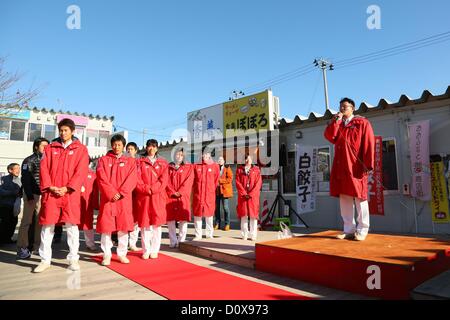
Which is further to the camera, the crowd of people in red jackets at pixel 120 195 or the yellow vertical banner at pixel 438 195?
the yellow vertical banner at pixel 438 195

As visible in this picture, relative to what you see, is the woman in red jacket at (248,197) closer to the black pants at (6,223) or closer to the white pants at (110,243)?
the white pants at (110,243)

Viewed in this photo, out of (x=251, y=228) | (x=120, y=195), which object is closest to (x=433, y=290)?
(x=251, y=228)

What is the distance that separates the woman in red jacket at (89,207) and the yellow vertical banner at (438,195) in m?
6.64

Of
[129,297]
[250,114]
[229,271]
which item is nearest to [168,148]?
[250,114]

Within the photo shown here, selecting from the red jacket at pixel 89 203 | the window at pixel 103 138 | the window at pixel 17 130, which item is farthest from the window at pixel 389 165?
the window at pixel 17 130

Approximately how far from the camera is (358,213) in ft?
13.1

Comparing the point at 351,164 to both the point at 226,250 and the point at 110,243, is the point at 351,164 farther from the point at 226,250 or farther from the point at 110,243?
the point at 110,243

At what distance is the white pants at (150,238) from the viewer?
4738mm

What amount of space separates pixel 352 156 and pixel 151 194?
3062 millimetres

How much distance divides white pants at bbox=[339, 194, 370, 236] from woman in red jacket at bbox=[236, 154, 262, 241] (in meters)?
2.11

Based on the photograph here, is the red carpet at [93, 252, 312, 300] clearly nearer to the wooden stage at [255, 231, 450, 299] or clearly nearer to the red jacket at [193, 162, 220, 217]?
the wooden stage at [255, 231, 450, 299]

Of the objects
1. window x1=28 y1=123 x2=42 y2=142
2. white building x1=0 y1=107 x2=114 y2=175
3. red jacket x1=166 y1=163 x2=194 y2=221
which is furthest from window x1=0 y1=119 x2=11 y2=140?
red jacket x1=166 y1=163 x2=194 y2=221

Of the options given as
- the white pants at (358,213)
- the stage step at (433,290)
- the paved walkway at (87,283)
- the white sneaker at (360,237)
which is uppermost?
the white pants at (358,213)
